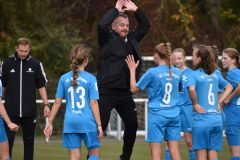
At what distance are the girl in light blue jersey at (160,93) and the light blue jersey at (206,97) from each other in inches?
11.6

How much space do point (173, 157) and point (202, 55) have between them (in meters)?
1.54

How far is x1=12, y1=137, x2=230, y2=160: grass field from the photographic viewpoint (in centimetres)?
1681

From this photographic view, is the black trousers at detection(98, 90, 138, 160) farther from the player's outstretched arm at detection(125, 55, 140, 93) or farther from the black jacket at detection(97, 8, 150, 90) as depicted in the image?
the player's outstretched arm at detection(125, 55, 140, 93)

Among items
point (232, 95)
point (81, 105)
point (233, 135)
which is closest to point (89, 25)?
point (232, 95)

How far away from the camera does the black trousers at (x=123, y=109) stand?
13.3m

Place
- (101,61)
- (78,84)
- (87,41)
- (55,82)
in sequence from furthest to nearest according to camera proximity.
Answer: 1. (87,41)
2. (55,82)
3. (101,61)
4. (78,84)

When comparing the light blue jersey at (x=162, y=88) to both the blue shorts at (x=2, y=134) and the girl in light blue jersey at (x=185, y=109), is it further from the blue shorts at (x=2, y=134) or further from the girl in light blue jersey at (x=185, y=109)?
the blue shorts at (x=2, y=134)

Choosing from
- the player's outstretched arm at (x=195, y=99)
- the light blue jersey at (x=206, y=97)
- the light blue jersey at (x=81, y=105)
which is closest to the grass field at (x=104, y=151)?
the light blue jersey at (x=206, y=97)


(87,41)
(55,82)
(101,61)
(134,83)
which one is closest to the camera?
(134,83)

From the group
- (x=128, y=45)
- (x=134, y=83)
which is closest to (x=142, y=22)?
(x=128, y=45)

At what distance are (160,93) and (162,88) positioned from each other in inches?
3.2

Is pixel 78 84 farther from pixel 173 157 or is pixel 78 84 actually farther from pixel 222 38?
pixel 222 38

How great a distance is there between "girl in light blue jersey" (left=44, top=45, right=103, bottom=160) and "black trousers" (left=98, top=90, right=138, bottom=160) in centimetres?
151

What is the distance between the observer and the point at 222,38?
94.5 ft
